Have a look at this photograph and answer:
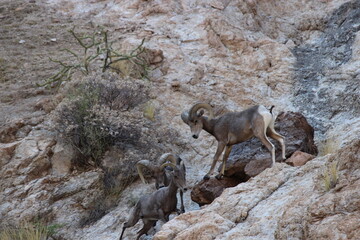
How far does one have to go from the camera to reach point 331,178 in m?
5.06

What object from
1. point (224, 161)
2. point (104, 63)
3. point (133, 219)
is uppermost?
point (104, 63)

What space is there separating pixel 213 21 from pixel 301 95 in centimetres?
392

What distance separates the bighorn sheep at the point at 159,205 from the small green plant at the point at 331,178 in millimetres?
3358

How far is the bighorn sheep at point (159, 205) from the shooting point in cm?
821

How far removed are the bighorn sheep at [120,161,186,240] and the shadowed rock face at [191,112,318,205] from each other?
0.57m

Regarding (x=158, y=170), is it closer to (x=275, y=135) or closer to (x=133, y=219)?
(x=133, y=219)

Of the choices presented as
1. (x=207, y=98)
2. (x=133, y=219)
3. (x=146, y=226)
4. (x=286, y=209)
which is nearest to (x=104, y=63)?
(x=207, y=98)

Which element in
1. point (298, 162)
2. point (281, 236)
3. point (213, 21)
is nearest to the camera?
point (281, 236)

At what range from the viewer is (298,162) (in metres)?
7.63

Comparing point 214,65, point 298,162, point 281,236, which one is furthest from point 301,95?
point 281,236

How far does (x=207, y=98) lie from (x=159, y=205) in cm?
489

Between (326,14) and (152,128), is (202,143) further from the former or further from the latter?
(326,14)

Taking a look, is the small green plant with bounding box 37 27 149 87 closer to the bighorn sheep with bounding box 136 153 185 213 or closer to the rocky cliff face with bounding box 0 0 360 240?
the rocky cliff face with bounding box 0 0 360 240

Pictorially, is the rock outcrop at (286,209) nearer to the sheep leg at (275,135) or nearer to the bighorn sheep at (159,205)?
the sheep leg at (275,135)
